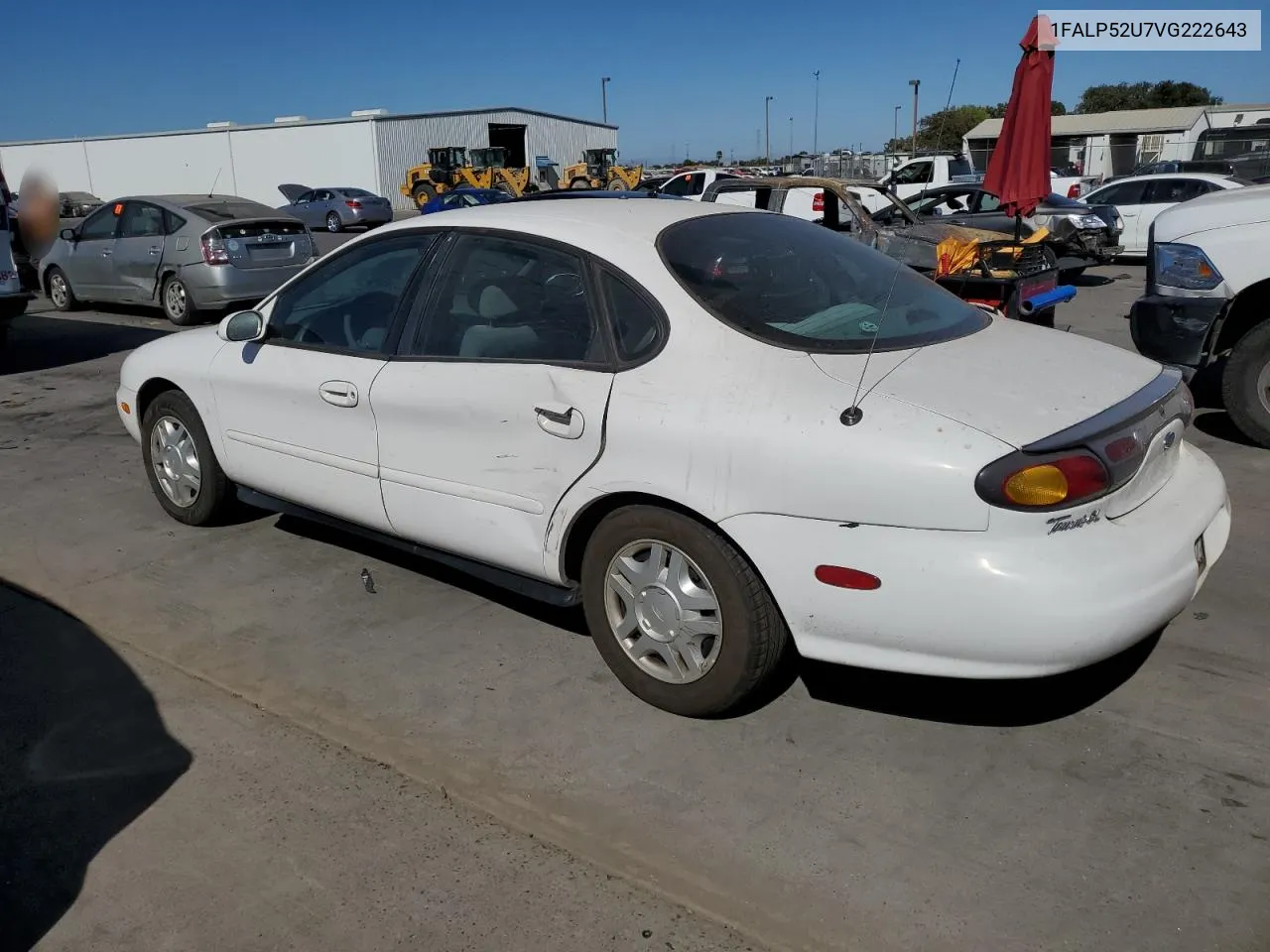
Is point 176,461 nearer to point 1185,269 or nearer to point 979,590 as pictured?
point 979,590

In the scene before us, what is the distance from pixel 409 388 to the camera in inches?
147

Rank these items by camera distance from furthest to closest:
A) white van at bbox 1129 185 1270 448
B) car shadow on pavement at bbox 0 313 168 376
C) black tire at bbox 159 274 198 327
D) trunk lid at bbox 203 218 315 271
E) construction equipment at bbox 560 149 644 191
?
construction equipment at bbox 560 149 644 191, black tire at bbox 159 274 198 327, trunk lid at bbox 203 218 315 271, car shadow on pavement at bbox 0 313 168 376, white van at bbox 1129 185 1270 448

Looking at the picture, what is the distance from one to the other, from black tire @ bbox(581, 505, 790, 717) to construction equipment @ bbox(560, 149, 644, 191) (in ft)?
120

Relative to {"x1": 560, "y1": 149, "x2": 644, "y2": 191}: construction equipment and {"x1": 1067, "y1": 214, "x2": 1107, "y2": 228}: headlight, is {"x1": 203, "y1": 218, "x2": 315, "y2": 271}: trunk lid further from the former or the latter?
{"x1": 560, "y1": 149, "x2": 644, "y2": 191}: construction equipment

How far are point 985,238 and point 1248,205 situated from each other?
345cm

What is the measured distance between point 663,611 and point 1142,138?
43285 millimetres

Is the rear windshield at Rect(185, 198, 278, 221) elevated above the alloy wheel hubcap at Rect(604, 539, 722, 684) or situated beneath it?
elevated above

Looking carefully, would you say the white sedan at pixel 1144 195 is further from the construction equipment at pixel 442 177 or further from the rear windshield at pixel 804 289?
the construction equipment at pixel 442 177

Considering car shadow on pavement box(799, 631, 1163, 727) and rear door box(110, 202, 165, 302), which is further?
rear door box(110, 202, 165, 302)

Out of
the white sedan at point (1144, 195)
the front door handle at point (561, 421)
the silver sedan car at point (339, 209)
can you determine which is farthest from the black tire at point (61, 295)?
the silver sedan car at point (339, 209)

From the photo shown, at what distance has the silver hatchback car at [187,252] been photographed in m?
11.7

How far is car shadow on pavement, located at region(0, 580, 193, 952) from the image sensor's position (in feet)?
8.74

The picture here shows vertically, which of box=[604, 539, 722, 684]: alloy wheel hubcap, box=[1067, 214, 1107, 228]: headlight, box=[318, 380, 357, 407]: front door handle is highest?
box=[318, 380, 357, 407]: front door handle

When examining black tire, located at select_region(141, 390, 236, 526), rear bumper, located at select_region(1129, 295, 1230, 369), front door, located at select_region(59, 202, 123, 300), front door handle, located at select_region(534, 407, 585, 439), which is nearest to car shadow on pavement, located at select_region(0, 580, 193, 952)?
black tire, located at select_region(141, 390, 236, 526)
